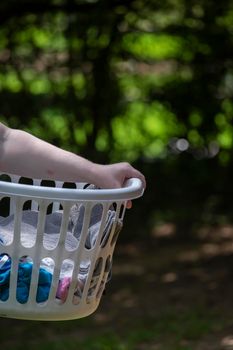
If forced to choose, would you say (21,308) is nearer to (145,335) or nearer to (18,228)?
(18,228)

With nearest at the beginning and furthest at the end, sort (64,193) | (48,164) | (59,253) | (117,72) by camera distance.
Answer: (64,193) < (59,253) < (48,164) < (117,72)

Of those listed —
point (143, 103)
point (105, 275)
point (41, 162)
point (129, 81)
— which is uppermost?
point (41, 162)

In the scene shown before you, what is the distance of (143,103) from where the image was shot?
6395 millimetres

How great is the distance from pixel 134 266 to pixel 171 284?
486 mm

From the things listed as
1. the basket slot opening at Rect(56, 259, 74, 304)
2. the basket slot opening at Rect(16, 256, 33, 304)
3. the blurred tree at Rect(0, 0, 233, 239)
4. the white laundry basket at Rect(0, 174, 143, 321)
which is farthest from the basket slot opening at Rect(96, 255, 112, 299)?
the blurred tree at Rect(0, 0, 233, 239)

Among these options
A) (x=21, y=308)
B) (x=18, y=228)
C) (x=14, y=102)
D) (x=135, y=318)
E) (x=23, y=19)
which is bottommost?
(x=135, y=318)

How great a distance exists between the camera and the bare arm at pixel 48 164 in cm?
280

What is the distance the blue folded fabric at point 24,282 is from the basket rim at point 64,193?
9.8 inches

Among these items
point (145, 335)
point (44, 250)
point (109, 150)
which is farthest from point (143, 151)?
point (44, 250)

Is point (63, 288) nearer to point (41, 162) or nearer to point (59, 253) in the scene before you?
point (59, 253)

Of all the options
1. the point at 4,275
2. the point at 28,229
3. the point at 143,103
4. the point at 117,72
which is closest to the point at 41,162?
the point at 28,229

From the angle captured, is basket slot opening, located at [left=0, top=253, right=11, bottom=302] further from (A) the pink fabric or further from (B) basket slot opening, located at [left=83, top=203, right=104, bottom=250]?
(B) basket slot opening, located at [left=83, top=203, right=104, bottom=250]

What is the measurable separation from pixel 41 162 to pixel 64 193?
0.84 ft

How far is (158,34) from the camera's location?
6.12 meters
